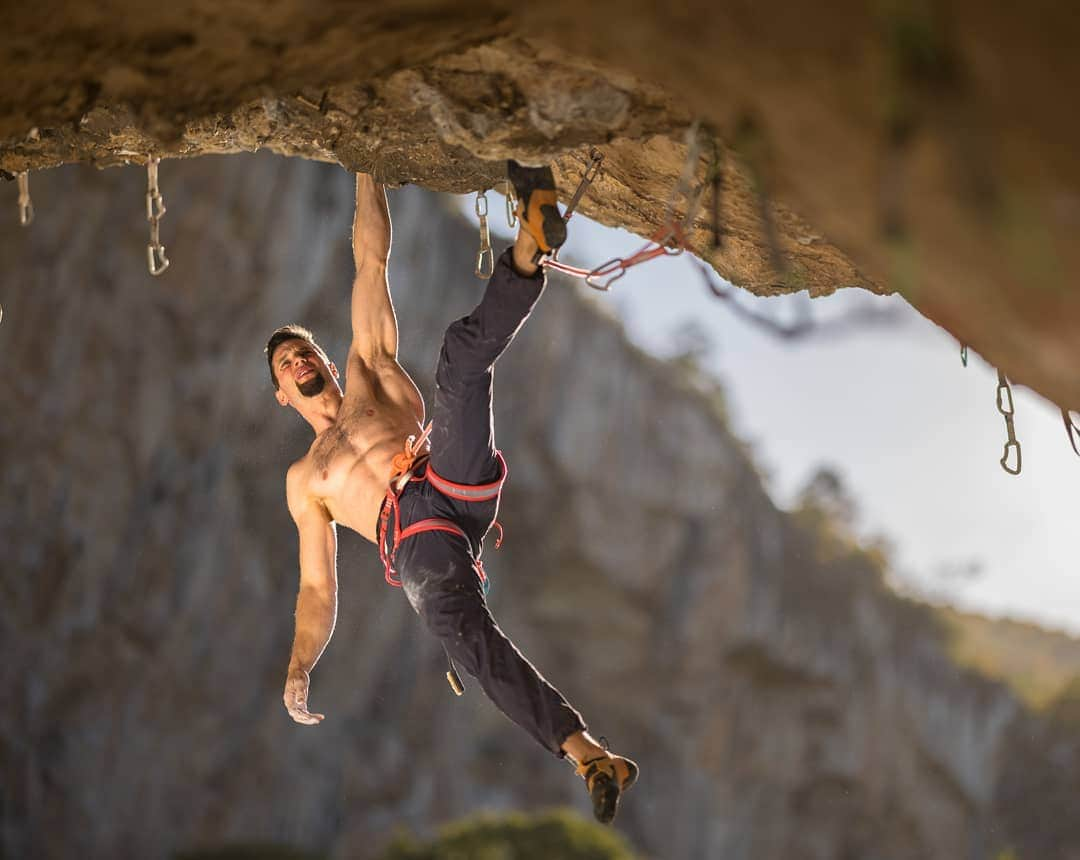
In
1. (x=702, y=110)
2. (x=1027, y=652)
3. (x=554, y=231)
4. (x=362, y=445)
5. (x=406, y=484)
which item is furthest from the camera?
(x=1027, y=652)

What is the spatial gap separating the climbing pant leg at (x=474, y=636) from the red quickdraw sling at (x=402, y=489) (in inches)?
1.1

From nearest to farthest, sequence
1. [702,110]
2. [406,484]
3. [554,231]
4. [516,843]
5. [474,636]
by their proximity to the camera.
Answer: [702,110] < [554,231] < [474,636] < [406,484] < [516,843]

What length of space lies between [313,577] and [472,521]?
0.85 meters

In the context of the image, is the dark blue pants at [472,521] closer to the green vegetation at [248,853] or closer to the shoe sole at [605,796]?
the shoe sole at [605,796]

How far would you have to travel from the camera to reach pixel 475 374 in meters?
3.37

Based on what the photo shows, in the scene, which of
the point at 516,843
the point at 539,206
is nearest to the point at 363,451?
the point at 539,206

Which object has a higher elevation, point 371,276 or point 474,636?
point 371,276

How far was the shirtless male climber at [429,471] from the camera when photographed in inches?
125

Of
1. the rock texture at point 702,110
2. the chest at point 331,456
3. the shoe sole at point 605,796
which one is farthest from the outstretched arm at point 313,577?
the shoe sole at point 605,796

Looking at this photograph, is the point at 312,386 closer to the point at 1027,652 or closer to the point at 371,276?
the point at 371,276

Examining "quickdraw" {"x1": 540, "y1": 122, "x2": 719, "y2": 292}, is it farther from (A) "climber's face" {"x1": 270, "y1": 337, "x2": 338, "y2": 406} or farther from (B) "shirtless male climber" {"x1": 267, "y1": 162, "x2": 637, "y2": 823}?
(A) "climber's face" {"x1": 270, "y1": 337, "x2": 338, "y2": 406}

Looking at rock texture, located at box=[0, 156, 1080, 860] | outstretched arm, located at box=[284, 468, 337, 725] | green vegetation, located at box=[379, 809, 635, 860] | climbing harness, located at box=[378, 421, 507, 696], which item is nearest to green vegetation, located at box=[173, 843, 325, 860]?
rock texture, located at box=[0, 156, 1080, 860]

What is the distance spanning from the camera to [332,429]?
432 cm

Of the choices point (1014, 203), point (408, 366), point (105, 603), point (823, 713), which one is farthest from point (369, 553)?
point (1014, 203)
